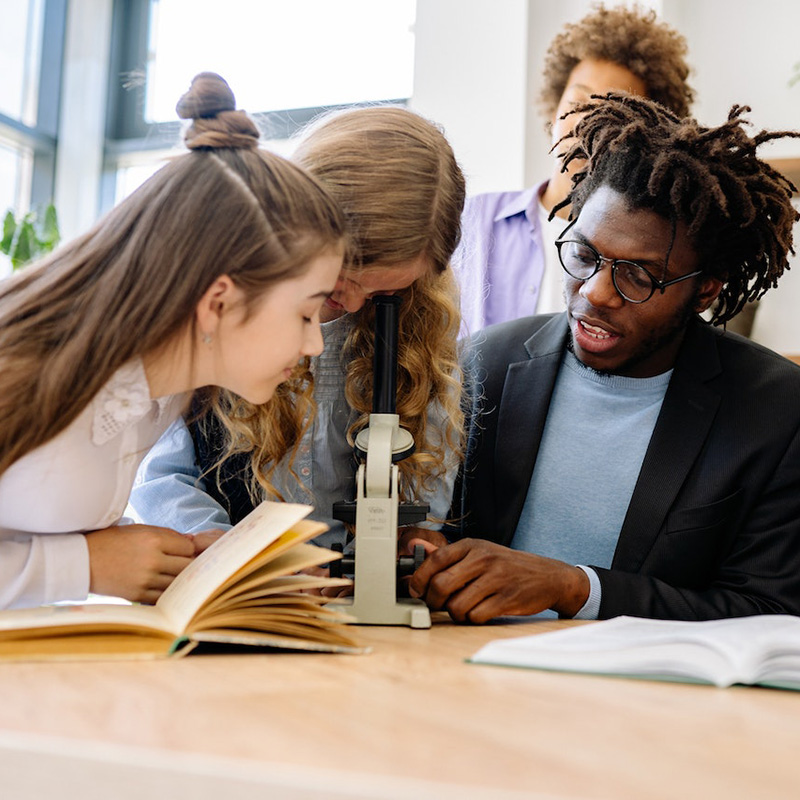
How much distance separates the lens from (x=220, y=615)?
3.20ft

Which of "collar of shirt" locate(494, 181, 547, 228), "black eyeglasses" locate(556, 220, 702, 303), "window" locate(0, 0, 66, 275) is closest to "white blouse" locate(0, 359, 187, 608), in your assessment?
"black eyeglasses" locate(556, 220, 702, 303)

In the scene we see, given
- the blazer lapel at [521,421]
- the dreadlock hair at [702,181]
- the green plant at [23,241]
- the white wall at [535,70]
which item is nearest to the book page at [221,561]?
the blazer lapel at [521,421]

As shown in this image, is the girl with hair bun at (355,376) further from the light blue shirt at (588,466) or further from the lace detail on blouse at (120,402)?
the lace detail on blouse at (120,402)

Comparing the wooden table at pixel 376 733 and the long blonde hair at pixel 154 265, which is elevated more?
the long blonde hair at pixel 154 265

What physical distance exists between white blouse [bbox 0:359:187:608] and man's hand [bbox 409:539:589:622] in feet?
1.31

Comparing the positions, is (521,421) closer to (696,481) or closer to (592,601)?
(696,481)

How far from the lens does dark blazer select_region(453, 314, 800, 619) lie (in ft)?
4.94

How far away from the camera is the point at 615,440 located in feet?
5.59

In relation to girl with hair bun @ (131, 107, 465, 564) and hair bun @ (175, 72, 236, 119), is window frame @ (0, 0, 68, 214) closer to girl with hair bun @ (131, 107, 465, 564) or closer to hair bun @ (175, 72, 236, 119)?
girl with hair bun @ (131, 107, 465, 564)

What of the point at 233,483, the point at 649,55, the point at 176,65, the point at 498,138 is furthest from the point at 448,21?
the point at 233,483

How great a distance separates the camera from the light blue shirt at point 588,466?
5.46ft

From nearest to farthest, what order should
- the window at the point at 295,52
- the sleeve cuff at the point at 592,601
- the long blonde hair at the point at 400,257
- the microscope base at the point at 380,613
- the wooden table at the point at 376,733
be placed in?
the wooden table at the point at 376,733
the microscope base at the point at 380,613
the sleeve cuff at the point at 592,601
the long blonde hair at the point at 400,257
the window at the point at 295,52

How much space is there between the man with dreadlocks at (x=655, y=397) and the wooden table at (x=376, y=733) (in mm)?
662

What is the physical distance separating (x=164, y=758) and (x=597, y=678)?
1.49 ft
